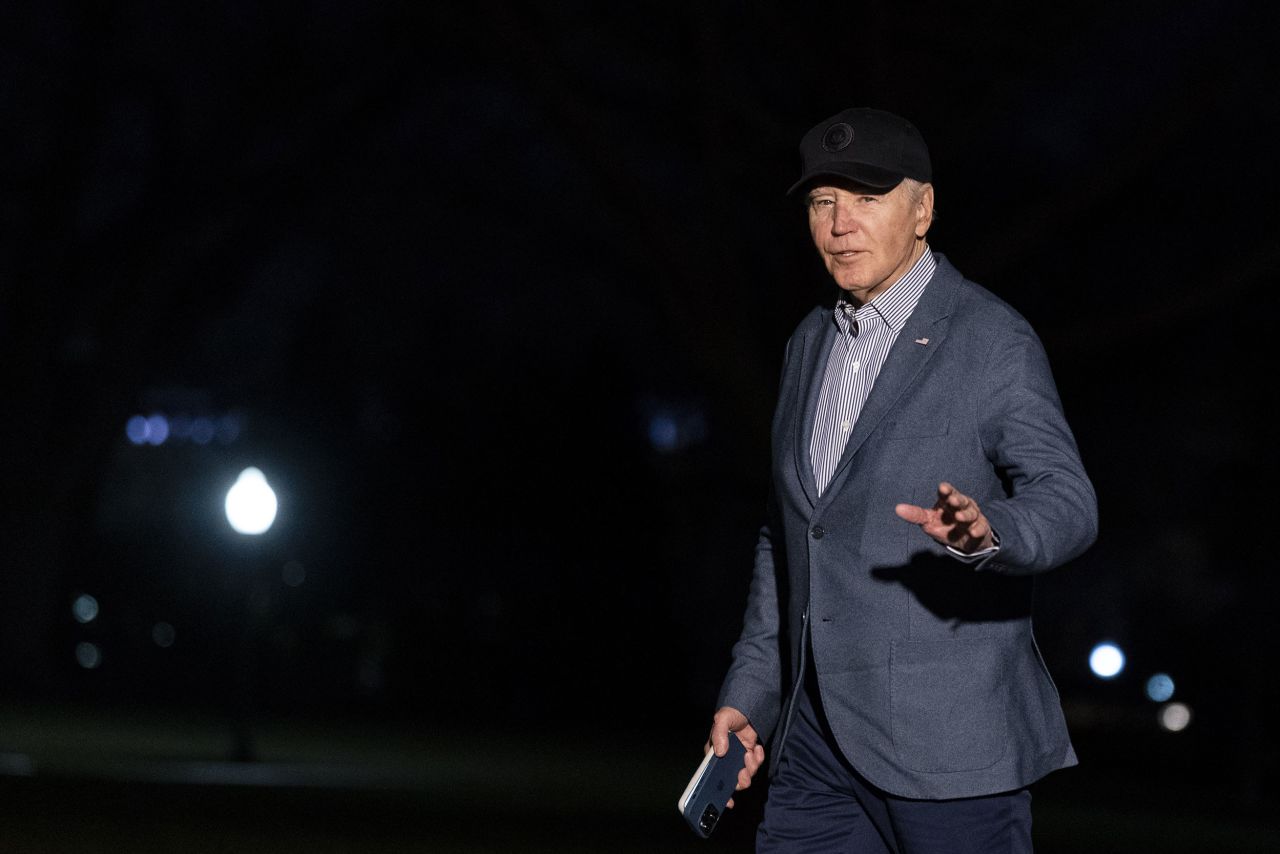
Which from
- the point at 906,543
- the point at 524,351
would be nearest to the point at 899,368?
the point at 906,543

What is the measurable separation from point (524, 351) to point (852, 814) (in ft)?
108

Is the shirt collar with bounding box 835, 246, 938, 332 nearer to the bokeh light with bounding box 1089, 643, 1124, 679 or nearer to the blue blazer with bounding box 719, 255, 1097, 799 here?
the blue blazer with bounding box 719, 255, 1097, 799

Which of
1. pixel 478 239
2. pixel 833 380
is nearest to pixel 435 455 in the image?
pixel 478 239

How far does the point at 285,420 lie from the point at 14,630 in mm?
11995

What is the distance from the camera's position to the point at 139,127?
30938mm

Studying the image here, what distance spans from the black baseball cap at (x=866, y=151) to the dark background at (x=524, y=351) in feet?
19.3

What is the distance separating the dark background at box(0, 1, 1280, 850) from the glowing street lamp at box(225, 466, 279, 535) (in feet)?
4.22

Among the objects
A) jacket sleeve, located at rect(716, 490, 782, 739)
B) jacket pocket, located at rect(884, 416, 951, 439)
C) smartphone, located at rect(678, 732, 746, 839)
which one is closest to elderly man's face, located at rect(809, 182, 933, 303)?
jacket pocket, located at rect(884, 416, 951, 439)

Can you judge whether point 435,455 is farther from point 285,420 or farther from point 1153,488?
point 1153,488

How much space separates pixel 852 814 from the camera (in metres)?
4.46

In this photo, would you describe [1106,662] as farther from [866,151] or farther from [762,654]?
[866,151]

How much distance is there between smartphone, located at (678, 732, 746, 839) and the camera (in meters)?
4.58

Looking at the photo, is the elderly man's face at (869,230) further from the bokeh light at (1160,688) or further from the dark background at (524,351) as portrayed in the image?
the bokeh light at (1160,688)

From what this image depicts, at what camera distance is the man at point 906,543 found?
4148mm
